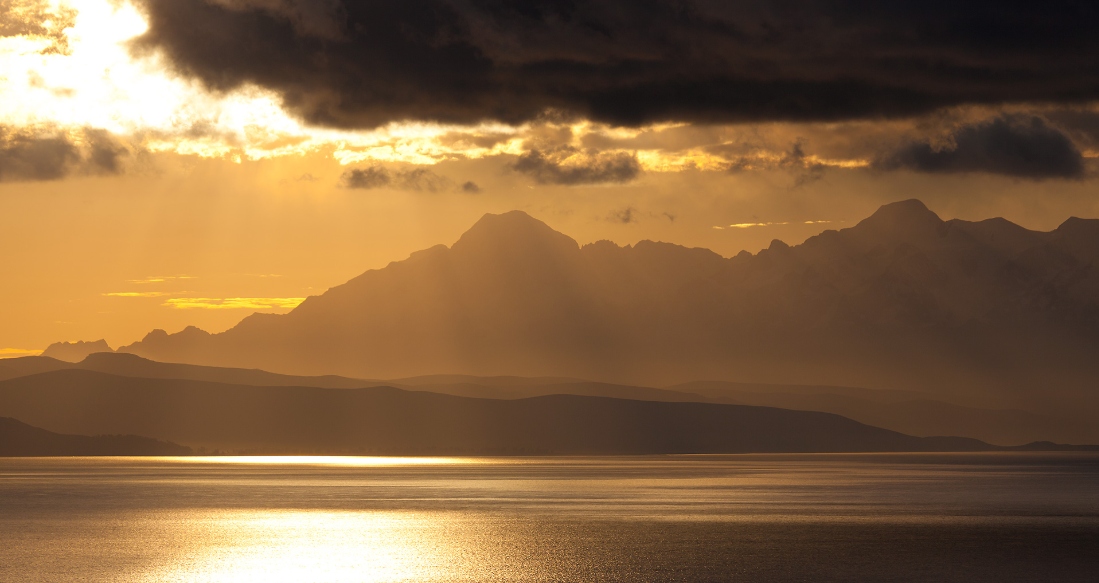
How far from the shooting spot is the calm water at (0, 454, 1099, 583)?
70.2 m

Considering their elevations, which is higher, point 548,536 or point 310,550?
point 310,550

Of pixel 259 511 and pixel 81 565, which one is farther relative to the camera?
pixel 259 511

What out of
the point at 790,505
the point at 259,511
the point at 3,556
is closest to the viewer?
the point at 3,556

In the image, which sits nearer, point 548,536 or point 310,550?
point 310,550

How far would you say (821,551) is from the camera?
81250 millimetres

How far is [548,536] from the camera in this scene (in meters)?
92.6

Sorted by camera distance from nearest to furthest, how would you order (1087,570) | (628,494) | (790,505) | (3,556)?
(1087,570) → (3,556) → (790,505) → (628,494)

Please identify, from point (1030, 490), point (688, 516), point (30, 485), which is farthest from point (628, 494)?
point (30, 485)

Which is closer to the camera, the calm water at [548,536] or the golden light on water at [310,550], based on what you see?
the golden light on water at [310,550]

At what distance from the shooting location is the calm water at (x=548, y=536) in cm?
7025

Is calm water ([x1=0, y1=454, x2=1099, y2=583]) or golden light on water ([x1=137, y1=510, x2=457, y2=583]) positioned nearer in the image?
golden light on water ([x1=137, y1=510, x2=457, y2=583])

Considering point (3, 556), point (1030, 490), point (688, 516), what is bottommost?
point (1030, 490)

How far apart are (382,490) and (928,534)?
89939 millimetres

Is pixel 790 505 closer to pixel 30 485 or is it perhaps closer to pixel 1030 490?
pixel 1030 490
